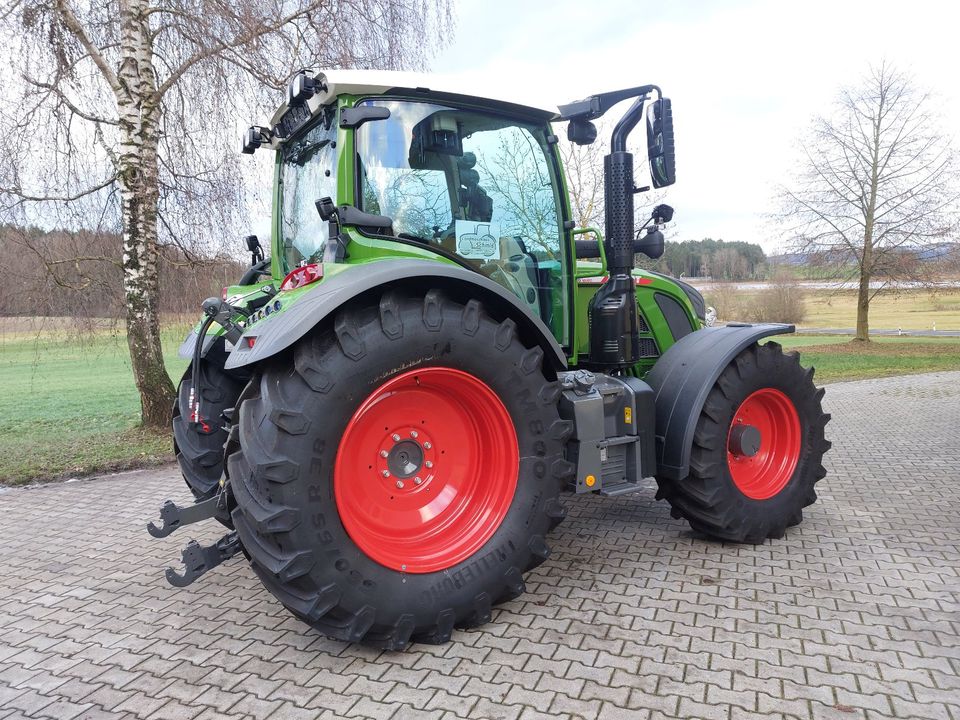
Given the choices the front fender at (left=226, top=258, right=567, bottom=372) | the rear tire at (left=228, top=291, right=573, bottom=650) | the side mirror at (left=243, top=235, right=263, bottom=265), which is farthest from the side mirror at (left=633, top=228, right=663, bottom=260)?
the side mirror at (left=243, top=235, right=263, bottom=265)

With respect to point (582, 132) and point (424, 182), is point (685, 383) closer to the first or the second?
point (582, 132)

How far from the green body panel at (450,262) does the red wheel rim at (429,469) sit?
2.08ft

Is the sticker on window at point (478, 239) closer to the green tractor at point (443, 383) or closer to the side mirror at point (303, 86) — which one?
the green tractor at point (443, 383)

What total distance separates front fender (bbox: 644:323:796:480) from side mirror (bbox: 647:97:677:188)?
104cm

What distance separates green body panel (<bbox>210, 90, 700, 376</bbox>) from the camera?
3.16m

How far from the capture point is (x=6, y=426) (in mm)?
9953

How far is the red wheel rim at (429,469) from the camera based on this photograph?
3.00 metres

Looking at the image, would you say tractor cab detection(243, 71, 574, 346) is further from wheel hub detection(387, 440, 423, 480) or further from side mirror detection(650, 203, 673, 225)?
wheel hub detection(387, 440, 423, 480)

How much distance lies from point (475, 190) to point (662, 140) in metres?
1.08

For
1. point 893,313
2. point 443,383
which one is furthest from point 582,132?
point 893,313

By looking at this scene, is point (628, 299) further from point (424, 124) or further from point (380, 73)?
point (380, 73)

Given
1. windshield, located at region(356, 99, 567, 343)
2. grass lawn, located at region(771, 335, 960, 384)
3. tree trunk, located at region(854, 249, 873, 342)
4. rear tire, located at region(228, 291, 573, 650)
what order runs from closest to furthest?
1. rear tire, located at region(228, 291, 573, 650)
2. windshield, located at region(356, 99, 567, 343)
3. grass lawn, located at region(771, 335, 960, 384)
4. tree trunk, located at region(854, 249, 873, 342)

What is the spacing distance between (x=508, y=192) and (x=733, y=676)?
2.58 metres

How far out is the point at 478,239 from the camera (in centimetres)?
357
